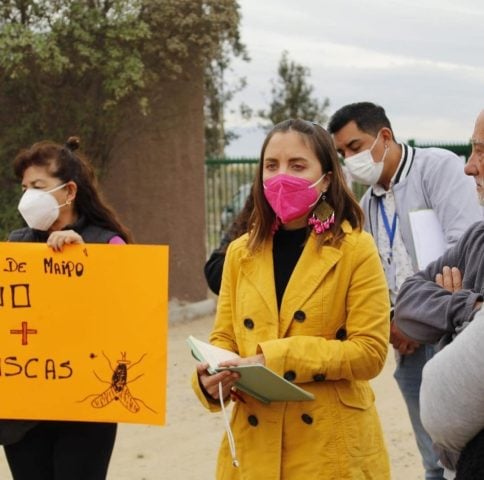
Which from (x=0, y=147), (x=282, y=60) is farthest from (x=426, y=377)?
(x=282, y=60)

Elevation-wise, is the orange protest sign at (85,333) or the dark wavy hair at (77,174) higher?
the dark wavy hair at (77,174)

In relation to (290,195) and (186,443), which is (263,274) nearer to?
(290,195)

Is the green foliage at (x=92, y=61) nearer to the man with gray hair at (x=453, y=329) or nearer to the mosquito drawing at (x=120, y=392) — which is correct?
the mosquito drawing at (x=120, y=392)


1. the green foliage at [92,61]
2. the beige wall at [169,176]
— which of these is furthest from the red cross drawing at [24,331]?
the beige wall at [169,176]

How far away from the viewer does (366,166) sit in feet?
14.3

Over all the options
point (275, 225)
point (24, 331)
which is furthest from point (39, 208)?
point (275, 225)

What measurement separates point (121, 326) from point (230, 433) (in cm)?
77

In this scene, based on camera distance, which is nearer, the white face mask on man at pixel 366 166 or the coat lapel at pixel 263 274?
the coat lapel at pixel 263 274

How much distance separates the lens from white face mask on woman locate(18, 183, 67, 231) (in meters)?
3.71

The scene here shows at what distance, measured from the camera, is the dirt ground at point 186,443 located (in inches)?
233

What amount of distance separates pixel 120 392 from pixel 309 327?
870mm

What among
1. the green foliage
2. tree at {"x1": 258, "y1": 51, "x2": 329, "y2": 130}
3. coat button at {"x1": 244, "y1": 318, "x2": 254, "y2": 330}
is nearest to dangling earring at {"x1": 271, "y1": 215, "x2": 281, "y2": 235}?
coat button at {"x1": 244, "y1": 318, "x2": 254, "y2": 330}

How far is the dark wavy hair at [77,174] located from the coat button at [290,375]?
1.21m

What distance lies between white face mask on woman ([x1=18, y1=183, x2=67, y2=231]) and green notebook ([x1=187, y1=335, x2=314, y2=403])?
104 cm
